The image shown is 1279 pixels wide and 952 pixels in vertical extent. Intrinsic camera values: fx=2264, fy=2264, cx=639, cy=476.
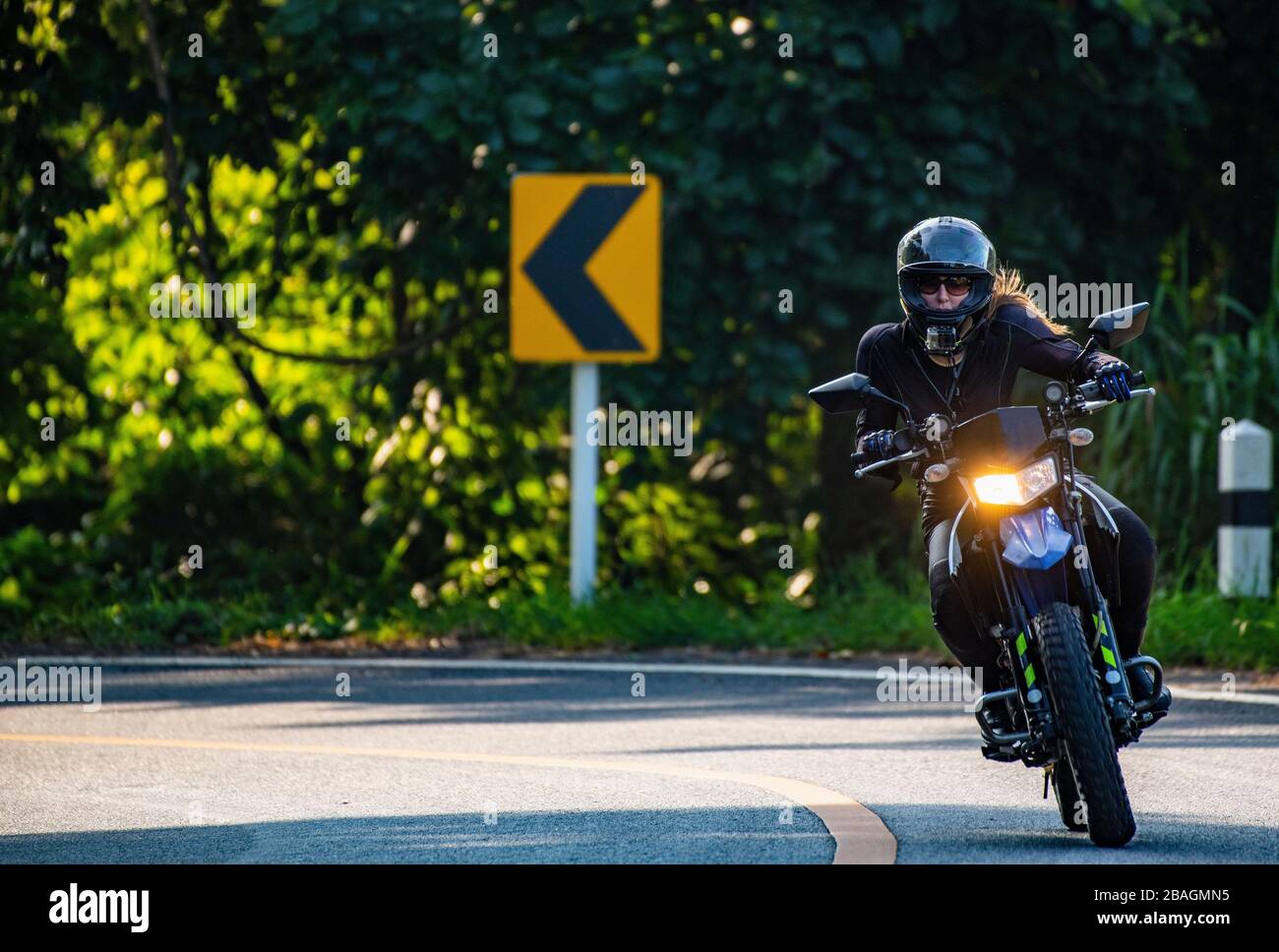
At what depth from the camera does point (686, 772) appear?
6.95m

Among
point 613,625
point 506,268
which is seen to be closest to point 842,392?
point 613,625

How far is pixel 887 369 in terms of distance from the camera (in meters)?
6.20

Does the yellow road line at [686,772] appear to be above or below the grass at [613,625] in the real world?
below

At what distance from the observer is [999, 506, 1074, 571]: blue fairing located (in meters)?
5.57

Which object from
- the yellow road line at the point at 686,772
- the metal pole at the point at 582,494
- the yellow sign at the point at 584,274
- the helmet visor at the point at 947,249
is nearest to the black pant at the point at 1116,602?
the yellow road line at the point at 686,772

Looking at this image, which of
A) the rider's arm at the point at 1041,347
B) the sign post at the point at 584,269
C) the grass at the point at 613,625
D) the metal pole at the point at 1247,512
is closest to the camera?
the rider's arm at the point at 1041,347

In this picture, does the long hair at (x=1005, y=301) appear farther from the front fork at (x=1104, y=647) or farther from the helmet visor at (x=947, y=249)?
the front fork at (x=1104, y=647)

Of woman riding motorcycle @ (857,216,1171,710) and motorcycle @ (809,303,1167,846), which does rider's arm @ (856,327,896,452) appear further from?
motorcycle @ (809,303,1167,846)

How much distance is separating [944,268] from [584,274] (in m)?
5.57

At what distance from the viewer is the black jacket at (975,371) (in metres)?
6.11

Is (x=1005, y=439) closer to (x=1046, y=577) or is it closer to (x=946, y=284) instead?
(x=1046, y=577)

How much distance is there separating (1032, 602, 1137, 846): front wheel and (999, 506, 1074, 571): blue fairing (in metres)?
0.17

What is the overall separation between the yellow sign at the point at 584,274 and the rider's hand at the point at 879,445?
5.41 m

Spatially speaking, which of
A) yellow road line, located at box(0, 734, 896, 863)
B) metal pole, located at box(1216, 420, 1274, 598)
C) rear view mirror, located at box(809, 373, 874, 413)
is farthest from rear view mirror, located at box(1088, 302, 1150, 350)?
metal pole, located at box(1216, 420, 1274, 598)
